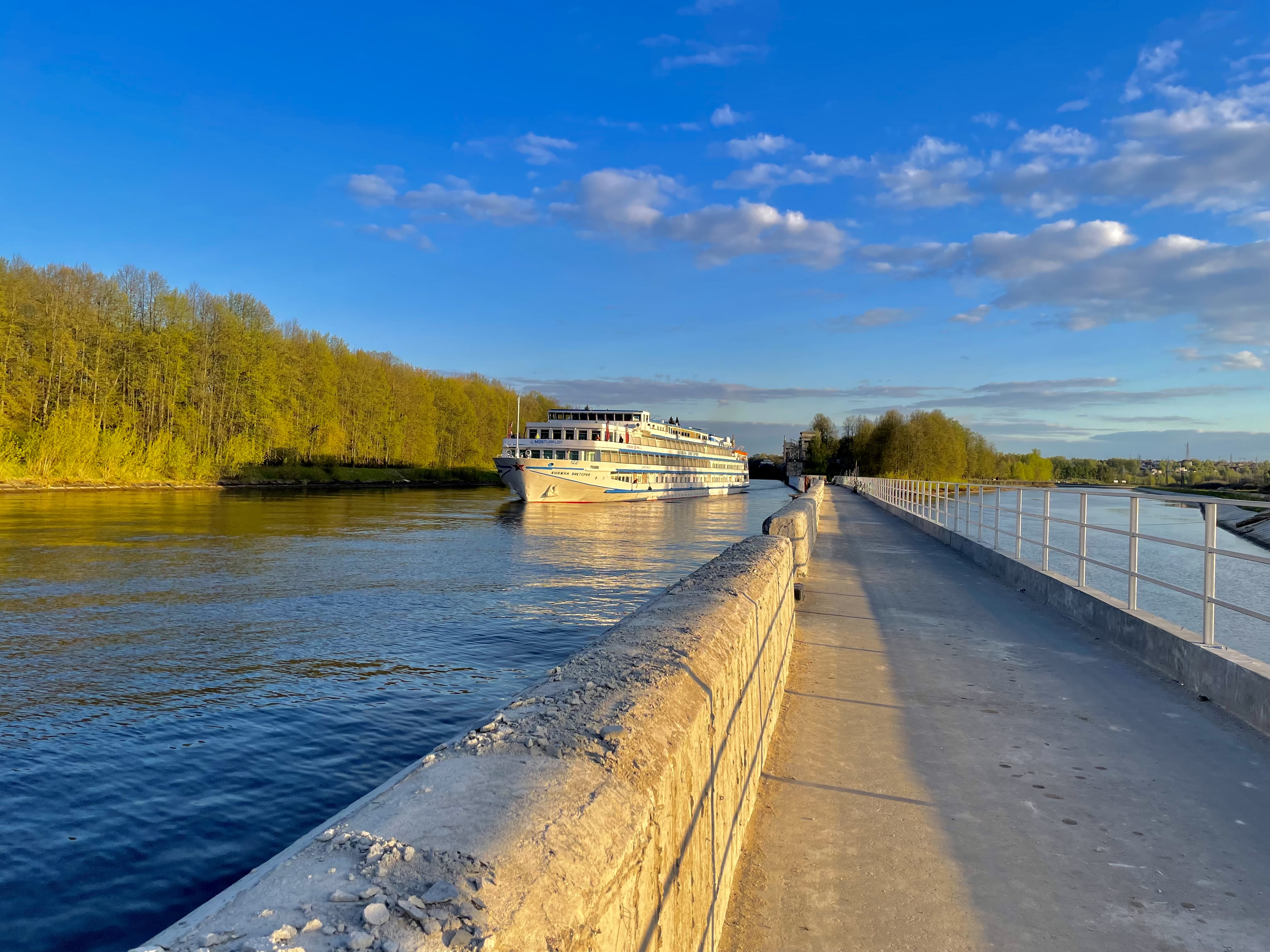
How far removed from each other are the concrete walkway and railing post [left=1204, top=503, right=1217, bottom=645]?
53 cm

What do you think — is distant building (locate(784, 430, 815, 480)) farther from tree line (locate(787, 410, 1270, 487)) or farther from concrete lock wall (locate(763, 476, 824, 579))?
concrete lock wall (locate(763, 476, 824, 579))

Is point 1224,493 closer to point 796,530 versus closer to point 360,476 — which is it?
point 796,530

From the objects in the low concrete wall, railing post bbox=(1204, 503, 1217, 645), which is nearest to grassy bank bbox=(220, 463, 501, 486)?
the low concrete wall

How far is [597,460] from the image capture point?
59250 mm

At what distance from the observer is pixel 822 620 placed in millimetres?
9555

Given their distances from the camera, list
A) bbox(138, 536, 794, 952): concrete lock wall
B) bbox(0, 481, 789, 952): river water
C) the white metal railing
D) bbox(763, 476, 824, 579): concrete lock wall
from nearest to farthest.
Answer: bbox(138, 536, 794, 952): concrete lock wall → bbox(0, 481, 789, 952): river water → the white metal railing → bbox(763, 476, 824, 579): concrete lock wall

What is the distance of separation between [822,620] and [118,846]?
7097 mm

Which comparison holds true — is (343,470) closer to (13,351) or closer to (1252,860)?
(13,351)

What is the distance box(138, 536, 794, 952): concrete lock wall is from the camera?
1.42 metres

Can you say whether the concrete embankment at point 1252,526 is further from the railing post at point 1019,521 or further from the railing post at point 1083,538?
the railing post at point 1083,538

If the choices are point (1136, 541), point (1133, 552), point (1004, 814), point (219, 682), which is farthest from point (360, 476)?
point (1004, 814)

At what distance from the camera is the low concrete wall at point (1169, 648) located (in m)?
5.42

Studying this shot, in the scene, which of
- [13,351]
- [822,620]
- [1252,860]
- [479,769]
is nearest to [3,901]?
[479,769]

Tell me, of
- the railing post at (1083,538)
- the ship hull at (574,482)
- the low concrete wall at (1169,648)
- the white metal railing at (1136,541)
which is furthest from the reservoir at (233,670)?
the ship hull at (574,482)
